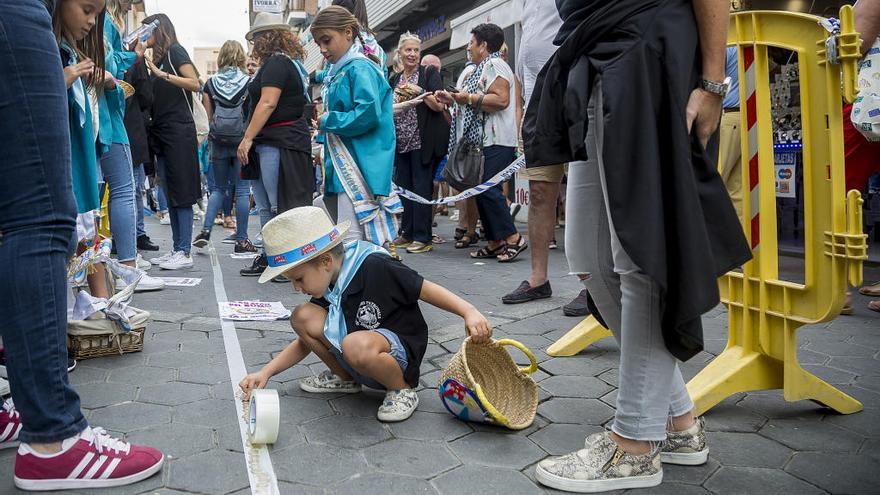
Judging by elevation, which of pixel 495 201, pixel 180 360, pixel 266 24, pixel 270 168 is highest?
pixel 266 24

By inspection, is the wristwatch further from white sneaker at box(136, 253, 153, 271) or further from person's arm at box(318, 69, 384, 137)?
white sneaker at box(136, 253, 153, 271)

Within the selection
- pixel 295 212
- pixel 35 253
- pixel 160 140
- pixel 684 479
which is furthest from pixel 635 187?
pixel 160 140

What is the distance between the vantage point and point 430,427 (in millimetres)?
2592

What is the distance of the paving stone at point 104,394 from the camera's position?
282 cm

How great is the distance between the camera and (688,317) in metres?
1.90

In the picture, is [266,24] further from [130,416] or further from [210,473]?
[210,473]

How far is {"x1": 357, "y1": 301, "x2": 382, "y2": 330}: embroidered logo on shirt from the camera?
2.64 metres

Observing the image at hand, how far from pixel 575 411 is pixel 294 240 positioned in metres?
1.21

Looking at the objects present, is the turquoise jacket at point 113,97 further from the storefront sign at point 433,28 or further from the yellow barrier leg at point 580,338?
the storefront sign at point 433,28

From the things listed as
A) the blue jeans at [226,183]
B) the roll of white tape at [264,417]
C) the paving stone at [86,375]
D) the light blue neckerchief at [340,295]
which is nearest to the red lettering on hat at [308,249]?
the light blue neckerchief at [340,295]

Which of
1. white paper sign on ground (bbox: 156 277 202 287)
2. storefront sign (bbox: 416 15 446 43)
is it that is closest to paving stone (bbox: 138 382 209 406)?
white paper sign on ground (bbox: 156 277 202 287)

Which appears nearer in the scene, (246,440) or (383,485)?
(383,485)

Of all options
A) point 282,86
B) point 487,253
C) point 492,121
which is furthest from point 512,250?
point 282,86

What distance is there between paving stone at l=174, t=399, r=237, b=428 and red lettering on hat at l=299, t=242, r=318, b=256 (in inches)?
26.2
